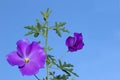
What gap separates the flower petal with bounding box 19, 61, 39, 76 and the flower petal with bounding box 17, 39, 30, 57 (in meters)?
0.11

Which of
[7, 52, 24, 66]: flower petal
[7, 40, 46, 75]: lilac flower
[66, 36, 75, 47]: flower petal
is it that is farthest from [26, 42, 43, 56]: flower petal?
[66, 36, 75, 47]: flower petal

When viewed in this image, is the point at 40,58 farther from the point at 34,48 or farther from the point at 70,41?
the point at 70,41

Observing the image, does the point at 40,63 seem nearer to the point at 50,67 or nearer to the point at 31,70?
the point at 31,70

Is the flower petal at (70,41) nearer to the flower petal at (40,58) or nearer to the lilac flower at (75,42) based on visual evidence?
Answer: the lilac flower at (75,42)

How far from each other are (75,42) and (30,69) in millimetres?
552

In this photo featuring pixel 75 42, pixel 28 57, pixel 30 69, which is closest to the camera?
pixel 30 69

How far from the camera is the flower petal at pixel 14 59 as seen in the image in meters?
2.68

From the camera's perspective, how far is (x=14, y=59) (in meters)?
2.71

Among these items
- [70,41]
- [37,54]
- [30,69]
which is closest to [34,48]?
[37,54]

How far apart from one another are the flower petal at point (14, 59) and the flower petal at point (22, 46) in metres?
0.04

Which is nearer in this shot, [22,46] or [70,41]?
[22,46]

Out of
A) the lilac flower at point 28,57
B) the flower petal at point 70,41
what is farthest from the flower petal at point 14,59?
the flower petal at point 70,41

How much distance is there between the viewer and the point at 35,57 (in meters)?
2.70

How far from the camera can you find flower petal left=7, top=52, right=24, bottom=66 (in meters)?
2.68
